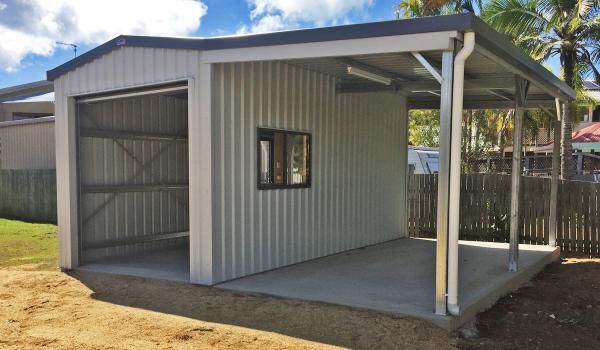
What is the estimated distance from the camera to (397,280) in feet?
22.0

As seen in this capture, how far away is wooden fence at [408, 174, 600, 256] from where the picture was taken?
10117 millimetres

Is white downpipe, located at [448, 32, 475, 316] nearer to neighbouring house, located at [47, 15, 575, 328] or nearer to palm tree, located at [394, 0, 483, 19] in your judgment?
neighbouring house, located at [47, 15, 575, 328]

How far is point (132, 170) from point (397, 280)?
16.0 feet

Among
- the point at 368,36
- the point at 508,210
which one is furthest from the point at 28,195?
the point at 368,36

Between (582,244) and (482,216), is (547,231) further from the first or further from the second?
(482,216)

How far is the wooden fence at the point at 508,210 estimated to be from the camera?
1012cm

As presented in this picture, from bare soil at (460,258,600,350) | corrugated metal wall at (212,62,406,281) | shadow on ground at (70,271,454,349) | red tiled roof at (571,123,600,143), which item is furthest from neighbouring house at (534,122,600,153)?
shadow on ground at (70,271,454,349)

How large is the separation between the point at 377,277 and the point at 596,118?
28430 millimetres

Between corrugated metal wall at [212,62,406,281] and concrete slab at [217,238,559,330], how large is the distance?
0.33 m

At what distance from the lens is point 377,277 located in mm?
6910

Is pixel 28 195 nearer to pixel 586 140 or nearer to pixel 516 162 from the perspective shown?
pixel 516 162

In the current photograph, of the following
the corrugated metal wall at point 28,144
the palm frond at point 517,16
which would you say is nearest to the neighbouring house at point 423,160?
the palm frond at point 517,16

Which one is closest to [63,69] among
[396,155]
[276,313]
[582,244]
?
[276,313]

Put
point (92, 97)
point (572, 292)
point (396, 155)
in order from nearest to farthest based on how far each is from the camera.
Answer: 1. point (572, 292)
2. point (92, 97)
3. point (396, 155)
